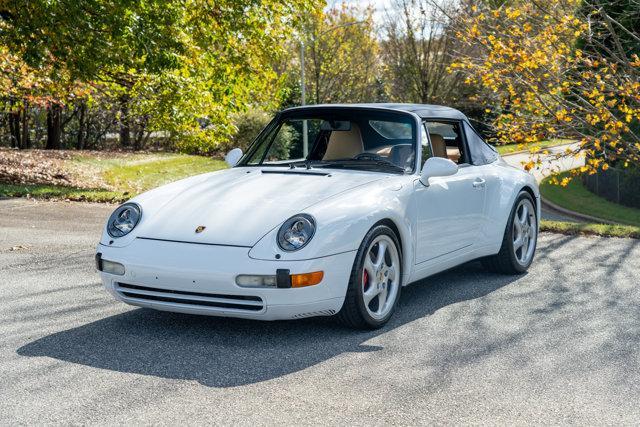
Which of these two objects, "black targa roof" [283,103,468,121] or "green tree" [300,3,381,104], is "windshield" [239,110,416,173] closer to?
"black targa roof" [283,103,468,121]

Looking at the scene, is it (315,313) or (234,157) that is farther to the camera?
(234,157)

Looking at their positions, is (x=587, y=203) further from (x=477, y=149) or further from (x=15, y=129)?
(x=15, y=129)

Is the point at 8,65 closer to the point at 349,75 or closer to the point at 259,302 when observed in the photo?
the point at 259,302

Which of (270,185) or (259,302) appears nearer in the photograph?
(259,302)

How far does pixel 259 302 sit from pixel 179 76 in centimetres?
1437

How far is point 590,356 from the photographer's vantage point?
16.9 ft

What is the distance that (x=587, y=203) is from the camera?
795 inches

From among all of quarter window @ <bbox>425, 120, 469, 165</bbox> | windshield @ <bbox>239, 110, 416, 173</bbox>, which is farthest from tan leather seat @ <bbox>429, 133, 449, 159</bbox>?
windshield @ <bbox>239, 110, 416, 173</bbox>

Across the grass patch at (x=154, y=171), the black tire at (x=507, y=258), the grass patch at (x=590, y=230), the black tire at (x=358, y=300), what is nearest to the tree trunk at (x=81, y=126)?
the grass patch at (x=154, y=171)

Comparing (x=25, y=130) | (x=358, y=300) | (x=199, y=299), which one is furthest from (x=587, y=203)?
(x=25, y=130)

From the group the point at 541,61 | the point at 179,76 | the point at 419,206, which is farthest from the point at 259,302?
the point at 179,76

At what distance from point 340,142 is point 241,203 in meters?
1.40

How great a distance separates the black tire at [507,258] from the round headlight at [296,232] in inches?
110

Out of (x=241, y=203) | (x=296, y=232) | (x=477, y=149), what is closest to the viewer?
(x=296, y=232)
